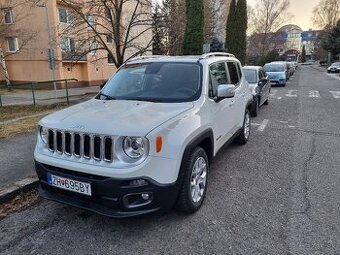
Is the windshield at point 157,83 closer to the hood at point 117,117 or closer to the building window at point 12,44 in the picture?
the hood at point 117,117

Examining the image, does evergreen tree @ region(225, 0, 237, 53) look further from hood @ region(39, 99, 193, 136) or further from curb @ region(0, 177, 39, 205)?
curb @ region(0, 177, 39, 205)

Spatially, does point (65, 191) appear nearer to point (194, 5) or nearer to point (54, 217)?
point (54, 217)

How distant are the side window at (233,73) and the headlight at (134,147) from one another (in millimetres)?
3018

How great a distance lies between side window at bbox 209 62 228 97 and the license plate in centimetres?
211

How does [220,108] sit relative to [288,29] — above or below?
below

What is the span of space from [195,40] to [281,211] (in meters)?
A: 17.1

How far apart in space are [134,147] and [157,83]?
5.18 ft

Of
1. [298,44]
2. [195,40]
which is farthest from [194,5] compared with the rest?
[298,44]

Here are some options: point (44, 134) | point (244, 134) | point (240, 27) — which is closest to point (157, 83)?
point (44, 134)

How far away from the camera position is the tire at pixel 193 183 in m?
3.42

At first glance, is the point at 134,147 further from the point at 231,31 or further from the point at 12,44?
the point at 12,44

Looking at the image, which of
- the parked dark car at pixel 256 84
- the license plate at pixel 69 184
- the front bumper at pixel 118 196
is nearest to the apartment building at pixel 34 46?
the parked dark car at pixel 256 84

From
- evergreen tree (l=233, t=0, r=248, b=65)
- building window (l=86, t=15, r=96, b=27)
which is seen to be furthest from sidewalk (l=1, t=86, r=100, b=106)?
evergreen tree (l=233, t=0, r=248, b=65)

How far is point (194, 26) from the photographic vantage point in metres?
19.4
